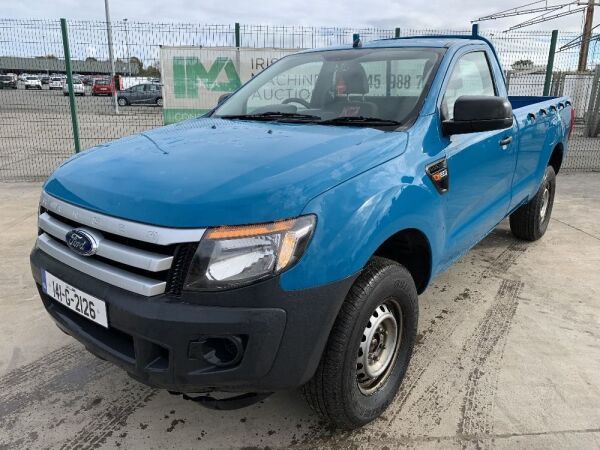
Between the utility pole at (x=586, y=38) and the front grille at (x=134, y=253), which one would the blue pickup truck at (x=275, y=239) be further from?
the utility pole at (x=586, y=38)

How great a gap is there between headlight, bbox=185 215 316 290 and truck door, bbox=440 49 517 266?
4.00ft

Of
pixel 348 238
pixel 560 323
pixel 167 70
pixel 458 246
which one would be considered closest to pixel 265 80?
pixel 458 246

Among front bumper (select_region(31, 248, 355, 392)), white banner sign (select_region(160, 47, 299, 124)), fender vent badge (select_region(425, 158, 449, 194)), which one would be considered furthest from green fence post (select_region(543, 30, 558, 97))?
front bumper (select_region(31, 248, 355, 392))

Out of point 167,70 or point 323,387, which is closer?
point 323,387

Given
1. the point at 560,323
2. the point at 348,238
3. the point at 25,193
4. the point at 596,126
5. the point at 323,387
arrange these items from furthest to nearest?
the point at 596,126
the point at 25,193
the point at 560,323
the point at 323,387
the point at 348,238

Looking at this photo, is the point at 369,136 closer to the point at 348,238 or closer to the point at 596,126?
the point at 348,238

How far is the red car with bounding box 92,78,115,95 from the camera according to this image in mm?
9045

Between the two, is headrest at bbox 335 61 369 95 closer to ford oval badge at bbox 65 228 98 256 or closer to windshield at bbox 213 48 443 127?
windshield at bbox 213 48 443 127

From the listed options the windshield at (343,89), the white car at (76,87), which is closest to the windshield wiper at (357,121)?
the windshield at (343,89)

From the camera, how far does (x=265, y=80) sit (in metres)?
3.50

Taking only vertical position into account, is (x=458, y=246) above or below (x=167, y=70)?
below

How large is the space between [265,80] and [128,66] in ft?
19.8

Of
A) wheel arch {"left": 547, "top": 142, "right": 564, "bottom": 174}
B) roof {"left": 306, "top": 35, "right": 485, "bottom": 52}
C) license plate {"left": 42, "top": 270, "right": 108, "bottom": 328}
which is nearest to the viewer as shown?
license plate {"left": 42, "top": 270, "right": 108, "bottom": 328}

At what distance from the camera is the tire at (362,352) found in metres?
1.94
